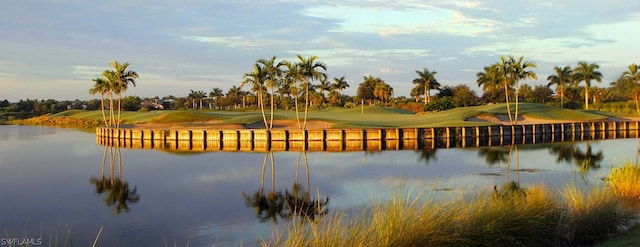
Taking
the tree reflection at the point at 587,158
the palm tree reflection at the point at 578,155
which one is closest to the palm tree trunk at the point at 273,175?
the tree reflection at the point at 587,158

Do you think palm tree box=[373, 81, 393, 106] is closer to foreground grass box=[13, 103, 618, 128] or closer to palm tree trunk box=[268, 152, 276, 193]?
foreground grass box=[13, 103, 618, 128]

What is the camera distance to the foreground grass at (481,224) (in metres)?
9.45

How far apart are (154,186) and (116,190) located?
82.5 inches

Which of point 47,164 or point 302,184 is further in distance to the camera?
point 47,164

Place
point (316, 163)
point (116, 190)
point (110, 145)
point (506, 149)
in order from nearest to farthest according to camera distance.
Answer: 1. point (116, 190)
2. point (316, 163)
3. point (506, 149)
4. point (110, 145)

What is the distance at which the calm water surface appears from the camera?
1948cm

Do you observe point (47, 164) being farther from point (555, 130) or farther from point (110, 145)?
point (555, 130)

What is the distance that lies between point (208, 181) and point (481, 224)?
23.5m

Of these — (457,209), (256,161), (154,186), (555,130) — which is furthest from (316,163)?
(555,130)

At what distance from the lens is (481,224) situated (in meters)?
10.9

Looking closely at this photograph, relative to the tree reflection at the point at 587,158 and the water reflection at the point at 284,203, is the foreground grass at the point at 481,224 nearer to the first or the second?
the water reflection at the point at 284,203

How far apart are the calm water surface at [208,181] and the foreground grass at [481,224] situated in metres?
2.26

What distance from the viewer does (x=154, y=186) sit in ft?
102

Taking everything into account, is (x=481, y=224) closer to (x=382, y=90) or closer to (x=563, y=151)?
(x=563, y=151)
